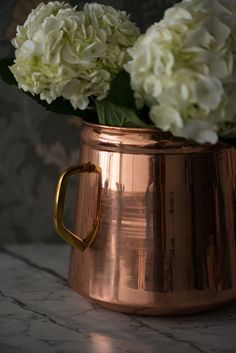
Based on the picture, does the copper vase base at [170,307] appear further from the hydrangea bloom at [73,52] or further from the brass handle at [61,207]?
the hydrangea bloom at [73,52]

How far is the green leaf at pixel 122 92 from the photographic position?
0.66 meters

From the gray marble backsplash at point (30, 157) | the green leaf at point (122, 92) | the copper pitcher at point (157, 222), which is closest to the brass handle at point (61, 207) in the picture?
the copper pitcher at point (157, 222)

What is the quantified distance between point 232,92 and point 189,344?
0.27 metres

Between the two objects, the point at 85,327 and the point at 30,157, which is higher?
the point at 30,157

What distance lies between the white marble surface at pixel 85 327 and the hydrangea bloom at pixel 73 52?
9.7 inches

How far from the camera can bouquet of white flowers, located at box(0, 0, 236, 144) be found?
2.01 ft

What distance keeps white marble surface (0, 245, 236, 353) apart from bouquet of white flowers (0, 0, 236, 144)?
0.22m

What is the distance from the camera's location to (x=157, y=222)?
0.75 meters

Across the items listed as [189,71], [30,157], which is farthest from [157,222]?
[30,157]

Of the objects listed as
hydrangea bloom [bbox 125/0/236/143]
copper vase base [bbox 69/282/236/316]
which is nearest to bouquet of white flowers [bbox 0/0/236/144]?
hydrangea bloom [bbox 125/0/236/143]

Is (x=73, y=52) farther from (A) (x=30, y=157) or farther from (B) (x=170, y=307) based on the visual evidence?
(A) (x=30, y=157)

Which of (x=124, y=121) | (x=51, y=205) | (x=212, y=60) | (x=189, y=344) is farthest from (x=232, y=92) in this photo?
(x=51, y=205)

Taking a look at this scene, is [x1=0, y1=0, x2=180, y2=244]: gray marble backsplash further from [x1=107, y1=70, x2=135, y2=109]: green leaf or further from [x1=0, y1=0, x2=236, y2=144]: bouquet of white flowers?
[x1=107, y1=70, x2=135, y2=109]: green leaf

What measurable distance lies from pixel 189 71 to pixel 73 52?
138mm
